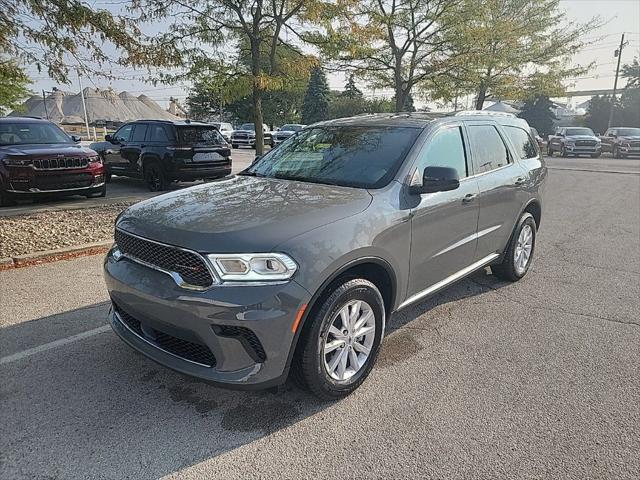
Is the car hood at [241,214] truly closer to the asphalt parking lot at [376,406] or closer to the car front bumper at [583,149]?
the asphalt parking lot at [376,406]

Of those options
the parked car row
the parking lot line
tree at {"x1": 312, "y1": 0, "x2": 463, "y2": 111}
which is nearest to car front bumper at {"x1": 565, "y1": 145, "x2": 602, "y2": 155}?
the parked car row

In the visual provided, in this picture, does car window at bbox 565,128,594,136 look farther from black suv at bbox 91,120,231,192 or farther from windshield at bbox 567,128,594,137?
black suv at bbox 91,120,231,192

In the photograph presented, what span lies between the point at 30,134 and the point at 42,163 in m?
1.28

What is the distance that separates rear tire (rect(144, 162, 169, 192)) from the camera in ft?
34.0

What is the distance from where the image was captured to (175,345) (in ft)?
8.70

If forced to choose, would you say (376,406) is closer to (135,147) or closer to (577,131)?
(135,147)

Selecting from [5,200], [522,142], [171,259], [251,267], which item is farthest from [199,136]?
[251,267]

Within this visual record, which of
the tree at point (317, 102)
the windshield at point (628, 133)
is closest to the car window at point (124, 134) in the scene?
the windshield at point (628, 133)

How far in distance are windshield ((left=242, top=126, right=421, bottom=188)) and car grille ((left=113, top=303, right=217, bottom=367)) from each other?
154 cm

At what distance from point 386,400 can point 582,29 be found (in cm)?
2809

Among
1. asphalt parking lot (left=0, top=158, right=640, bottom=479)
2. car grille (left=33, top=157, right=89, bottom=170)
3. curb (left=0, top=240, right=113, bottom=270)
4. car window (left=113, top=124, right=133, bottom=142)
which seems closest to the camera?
asphalt parking lot (left=0, top=158, right=640, bottom=479)

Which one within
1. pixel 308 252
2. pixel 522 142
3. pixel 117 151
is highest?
pixel 522 142

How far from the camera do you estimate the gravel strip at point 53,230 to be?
5.68 meters

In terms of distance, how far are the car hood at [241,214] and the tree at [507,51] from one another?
524 inches
